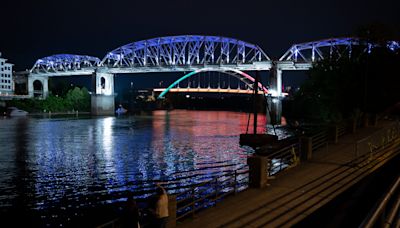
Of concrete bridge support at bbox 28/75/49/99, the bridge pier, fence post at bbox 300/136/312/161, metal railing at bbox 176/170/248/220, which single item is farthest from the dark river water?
concrete bridge support at bbox 28/75/49/99

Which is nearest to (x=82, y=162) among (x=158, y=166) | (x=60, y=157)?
(x=60, y=157)

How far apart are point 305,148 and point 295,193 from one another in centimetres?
696

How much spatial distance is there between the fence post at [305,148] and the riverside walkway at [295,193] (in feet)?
1.10

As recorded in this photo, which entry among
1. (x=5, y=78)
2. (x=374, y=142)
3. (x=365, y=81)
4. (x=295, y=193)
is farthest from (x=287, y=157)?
(x=5, y=78)

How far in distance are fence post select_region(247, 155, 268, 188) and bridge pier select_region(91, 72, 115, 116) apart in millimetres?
130629

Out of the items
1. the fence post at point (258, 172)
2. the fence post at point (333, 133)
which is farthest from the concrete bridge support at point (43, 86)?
the fence post at point (258, 172)

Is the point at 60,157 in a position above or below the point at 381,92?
below

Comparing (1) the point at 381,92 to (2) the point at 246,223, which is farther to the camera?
(1) the point at 381,92

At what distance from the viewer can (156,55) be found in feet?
528

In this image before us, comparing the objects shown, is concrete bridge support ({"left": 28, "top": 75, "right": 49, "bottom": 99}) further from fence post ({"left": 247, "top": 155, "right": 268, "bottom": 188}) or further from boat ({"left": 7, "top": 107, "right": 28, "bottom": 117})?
fence post ({"left": 247, "top": 155, "right": 268, "bottom": 188})

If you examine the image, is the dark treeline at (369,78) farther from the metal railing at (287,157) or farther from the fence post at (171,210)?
the fence post at (171,210)

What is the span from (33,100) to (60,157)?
109551mm

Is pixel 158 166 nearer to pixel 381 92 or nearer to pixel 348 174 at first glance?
pixel 348 174

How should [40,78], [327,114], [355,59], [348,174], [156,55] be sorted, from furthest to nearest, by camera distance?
[40,78]
[156,55]
[327,114]
[355,59]
[348,174]
